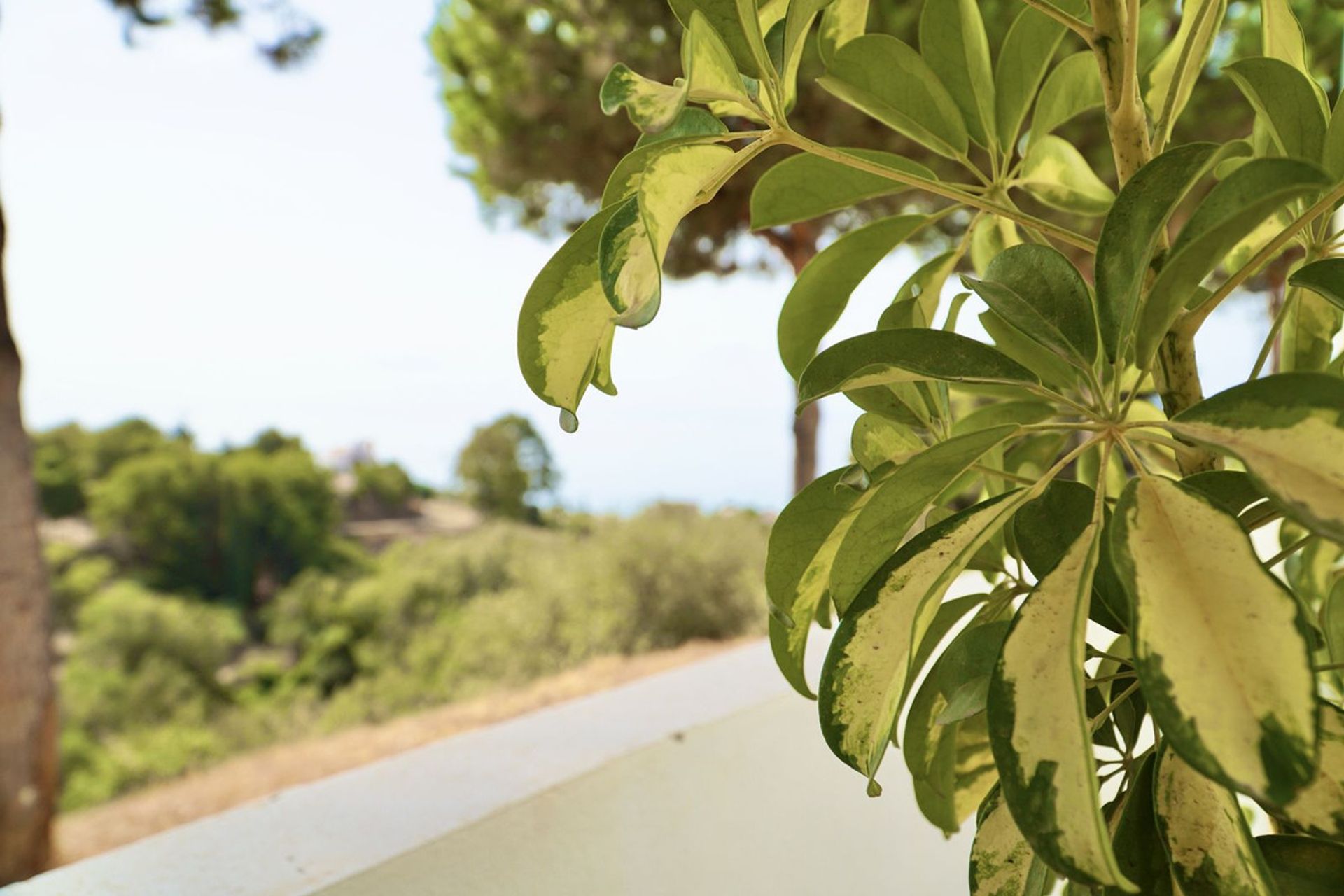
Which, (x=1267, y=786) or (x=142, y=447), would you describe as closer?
(x=1267, y=786)

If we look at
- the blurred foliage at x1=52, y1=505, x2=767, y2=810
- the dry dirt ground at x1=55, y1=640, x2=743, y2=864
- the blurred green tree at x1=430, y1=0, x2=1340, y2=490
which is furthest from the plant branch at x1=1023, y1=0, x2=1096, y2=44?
the blurred foliage at x1=52, y1=505, x2=767, y2=810

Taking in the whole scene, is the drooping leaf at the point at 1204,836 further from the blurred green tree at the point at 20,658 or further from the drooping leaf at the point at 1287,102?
the blurred green tree at the point at 20,658

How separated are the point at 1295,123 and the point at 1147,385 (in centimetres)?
11

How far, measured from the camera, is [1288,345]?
42 centimetres

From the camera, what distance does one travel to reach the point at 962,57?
0.40 metres

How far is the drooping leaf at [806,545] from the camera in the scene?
13.3 inches

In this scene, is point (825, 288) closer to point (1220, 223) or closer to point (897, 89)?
point (897, 89)

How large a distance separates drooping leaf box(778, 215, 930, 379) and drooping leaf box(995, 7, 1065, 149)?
0.08 m

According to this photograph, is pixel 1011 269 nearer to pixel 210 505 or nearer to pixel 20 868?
pixel 20 868

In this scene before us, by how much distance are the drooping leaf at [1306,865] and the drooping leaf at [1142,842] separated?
32 mm

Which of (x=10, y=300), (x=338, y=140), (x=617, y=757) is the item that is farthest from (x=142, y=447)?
(x=338, y=140)

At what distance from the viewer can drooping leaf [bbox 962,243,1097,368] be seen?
279 millimetres

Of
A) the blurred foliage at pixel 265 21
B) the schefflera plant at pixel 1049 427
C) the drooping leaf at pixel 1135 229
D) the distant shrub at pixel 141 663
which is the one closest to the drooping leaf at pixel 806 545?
the schefflera plant at pixel 1049 427

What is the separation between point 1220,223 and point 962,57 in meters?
0.22
